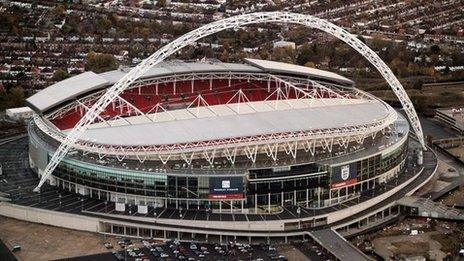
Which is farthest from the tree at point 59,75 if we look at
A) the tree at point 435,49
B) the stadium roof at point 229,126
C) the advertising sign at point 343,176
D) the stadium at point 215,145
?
the tree at point 435,49

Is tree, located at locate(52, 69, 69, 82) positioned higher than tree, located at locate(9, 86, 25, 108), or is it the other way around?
tree, located at locate(52, 69, 69, 82)

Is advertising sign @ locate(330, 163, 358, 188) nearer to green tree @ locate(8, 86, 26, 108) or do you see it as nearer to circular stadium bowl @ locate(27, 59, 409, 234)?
circular stadium bowl @ locate(27, 59, 409, 234)

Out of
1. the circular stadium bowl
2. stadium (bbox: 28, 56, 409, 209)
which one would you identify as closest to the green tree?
the circular stadium bowl

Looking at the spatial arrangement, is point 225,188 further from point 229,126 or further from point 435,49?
point 435,49

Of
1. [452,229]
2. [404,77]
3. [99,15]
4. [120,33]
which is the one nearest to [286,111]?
[452,229]

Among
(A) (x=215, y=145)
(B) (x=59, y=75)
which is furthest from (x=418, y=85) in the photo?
(A) (x=215, y=145)

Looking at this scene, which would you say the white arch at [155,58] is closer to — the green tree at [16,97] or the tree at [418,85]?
the green tree at [16,97]
